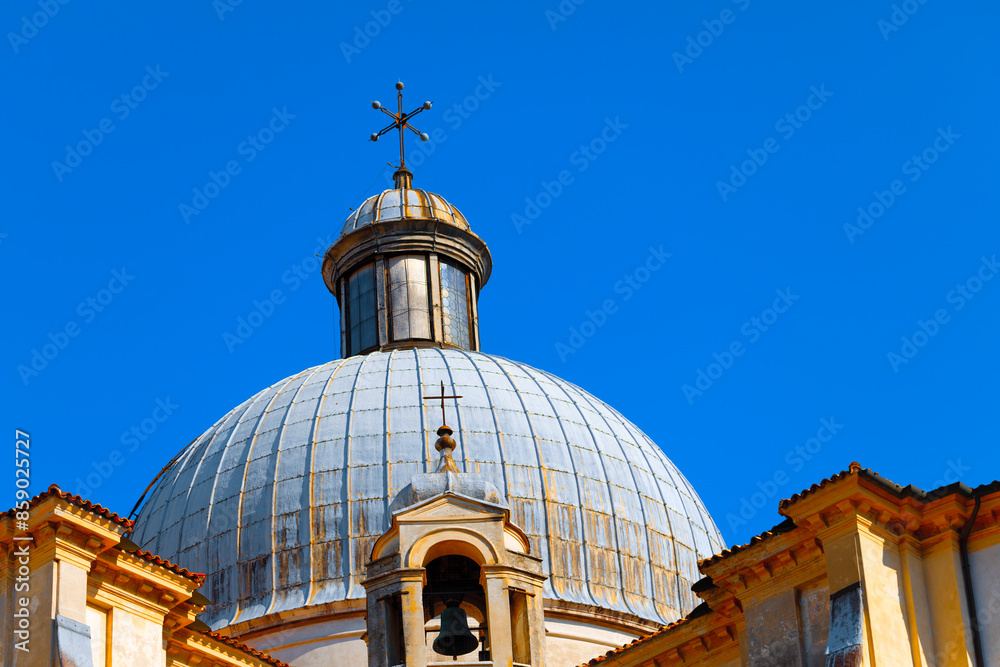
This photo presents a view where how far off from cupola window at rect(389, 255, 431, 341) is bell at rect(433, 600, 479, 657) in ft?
55.0

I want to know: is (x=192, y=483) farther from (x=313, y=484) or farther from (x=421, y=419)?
(x=421, y=419)

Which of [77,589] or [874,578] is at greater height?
[77,589]

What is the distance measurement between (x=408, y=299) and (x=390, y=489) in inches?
437

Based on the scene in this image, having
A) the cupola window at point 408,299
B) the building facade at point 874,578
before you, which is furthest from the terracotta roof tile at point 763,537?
the cupola window at point 408,299

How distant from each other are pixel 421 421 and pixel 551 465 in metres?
3.10

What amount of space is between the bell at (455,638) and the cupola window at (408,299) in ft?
55.0

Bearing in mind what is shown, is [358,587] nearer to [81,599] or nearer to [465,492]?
[465,492]

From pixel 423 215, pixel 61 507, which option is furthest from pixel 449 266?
pixel 61 507

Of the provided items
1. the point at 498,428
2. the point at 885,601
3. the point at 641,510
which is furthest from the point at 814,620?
the point at 498,428

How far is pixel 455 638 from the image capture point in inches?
1353

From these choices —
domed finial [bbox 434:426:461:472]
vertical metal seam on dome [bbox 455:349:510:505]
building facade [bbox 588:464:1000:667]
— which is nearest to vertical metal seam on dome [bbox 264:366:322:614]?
vertical metal seam on dome [bbox 455:349:510:505]

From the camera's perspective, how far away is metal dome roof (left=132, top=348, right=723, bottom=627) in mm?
40500

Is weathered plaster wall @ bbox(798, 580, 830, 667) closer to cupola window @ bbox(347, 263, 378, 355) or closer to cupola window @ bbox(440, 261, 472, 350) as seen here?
cupola window @ bbox(440, 261, 472, 350)

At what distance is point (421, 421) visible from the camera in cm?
4241
